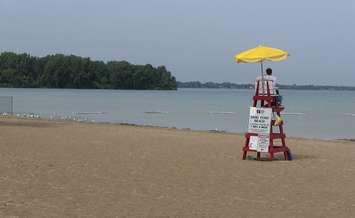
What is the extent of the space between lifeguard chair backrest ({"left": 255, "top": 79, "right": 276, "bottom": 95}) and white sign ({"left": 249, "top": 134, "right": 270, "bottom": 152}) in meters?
0.84

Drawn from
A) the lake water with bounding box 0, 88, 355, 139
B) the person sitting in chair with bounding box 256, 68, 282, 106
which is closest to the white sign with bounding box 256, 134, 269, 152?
the person sitting in chair with bounding box 256, 68, 282, 106

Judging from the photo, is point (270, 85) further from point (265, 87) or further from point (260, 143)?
point (260, 143)

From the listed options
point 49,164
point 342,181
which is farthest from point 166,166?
point 342,181

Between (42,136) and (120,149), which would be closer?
(120,149)

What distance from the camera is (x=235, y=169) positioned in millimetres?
11523

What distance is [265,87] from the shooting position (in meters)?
12.9

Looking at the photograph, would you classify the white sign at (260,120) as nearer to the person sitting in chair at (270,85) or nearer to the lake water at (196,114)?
the person sitting in chair at (270,85)

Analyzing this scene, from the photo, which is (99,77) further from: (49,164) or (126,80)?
(49,164)

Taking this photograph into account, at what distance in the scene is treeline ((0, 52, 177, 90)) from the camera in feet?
374

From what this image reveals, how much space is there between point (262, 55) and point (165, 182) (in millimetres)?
4292

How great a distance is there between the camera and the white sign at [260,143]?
1314 cm

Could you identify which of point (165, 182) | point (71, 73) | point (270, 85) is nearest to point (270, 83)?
point (270, 85)

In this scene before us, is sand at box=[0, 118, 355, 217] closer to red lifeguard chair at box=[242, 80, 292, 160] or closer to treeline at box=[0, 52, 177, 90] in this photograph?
red lifeguard chair at box=[242, 80, 292, 160]

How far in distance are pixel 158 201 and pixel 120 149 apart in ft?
22.2
